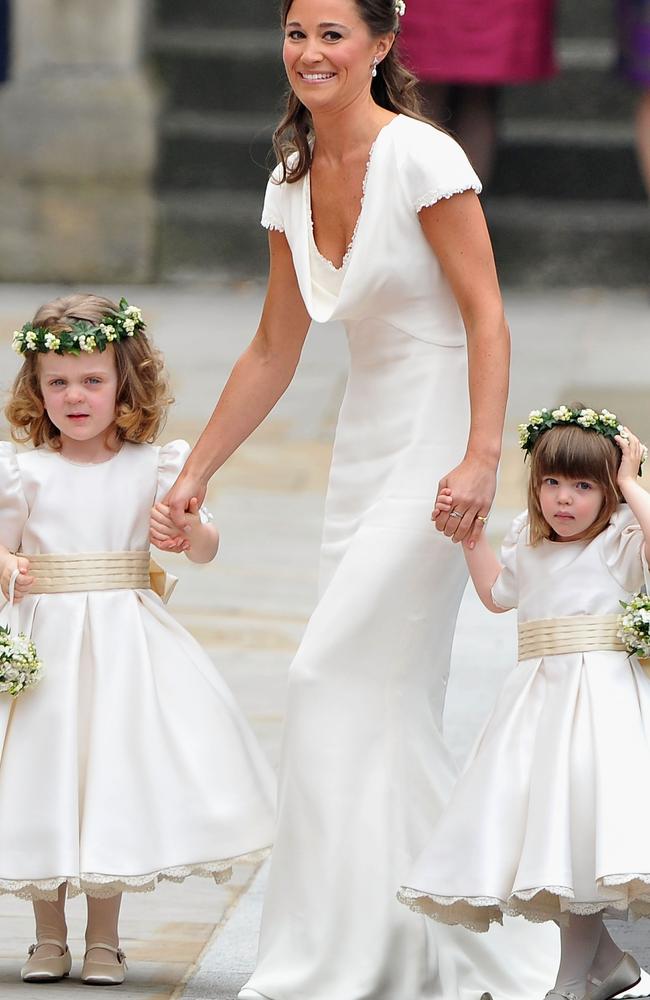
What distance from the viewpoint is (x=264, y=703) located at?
6371mm

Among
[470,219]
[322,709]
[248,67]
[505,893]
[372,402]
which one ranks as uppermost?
[248,67]

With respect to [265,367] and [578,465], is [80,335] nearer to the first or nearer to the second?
[265,367]

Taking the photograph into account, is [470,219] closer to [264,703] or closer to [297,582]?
[264,703]

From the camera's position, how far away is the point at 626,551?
410 cm

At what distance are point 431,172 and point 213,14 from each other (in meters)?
9.97

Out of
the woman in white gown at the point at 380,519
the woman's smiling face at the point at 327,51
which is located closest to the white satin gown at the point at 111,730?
the woman in white gown at the point at 380,519

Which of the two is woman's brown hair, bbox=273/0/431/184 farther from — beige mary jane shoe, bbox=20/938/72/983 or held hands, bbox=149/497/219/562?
beige mary jane shoe, bbox=20/938/72/983

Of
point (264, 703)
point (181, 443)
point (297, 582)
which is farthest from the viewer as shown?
point (297, 582)

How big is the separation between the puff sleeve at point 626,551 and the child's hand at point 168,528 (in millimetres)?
832

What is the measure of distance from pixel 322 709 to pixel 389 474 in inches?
19.0

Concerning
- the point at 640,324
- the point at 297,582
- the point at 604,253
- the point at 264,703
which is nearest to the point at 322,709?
the point at 264,703

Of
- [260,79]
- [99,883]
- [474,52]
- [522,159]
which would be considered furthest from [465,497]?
[260,79]

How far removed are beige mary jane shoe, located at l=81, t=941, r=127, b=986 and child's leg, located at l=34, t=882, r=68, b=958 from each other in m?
0.06

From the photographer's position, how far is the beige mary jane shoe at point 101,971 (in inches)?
168
